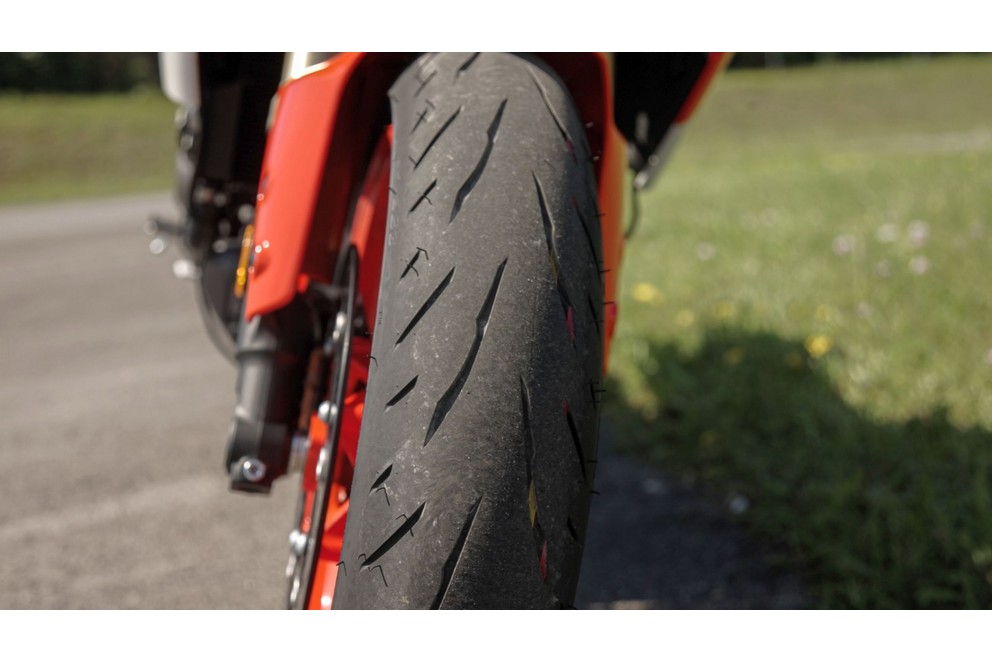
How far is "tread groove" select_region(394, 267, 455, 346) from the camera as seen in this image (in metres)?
0.96

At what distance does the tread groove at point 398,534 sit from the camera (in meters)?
0.89

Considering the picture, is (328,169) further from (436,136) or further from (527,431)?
(527,431)

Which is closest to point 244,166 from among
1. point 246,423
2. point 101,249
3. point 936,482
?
point 246,423

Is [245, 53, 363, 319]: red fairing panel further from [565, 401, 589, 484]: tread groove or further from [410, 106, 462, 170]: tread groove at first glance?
[565, 401, 589, 484]: tread groove

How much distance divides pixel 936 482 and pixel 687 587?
2.12 feet

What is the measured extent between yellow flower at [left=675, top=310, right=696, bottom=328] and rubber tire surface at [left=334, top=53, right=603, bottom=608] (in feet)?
7.57

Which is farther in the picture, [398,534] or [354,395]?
[354,395]

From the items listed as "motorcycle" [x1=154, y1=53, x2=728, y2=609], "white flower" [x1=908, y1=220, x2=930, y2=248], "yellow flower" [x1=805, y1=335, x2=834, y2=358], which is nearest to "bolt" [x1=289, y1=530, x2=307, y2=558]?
"motorcycle" [x1=154, y1=53, x2=728, y2=609]

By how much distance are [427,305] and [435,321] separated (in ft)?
0.08

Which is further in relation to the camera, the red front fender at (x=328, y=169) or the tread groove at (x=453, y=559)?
the red front fender at (x=328, y=169)

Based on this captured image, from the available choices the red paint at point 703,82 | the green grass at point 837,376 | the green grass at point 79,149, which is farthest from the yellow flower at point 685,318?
the green grass at point 79,149

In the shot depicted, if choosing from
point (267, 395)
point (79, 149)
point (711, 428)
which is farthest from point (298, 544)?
point (79, 149)

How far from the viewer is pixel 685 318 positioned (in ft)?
11.0

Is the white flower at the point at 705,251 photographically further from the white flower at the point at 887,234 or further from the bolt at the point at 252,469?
the bolt at the point at 252,469
